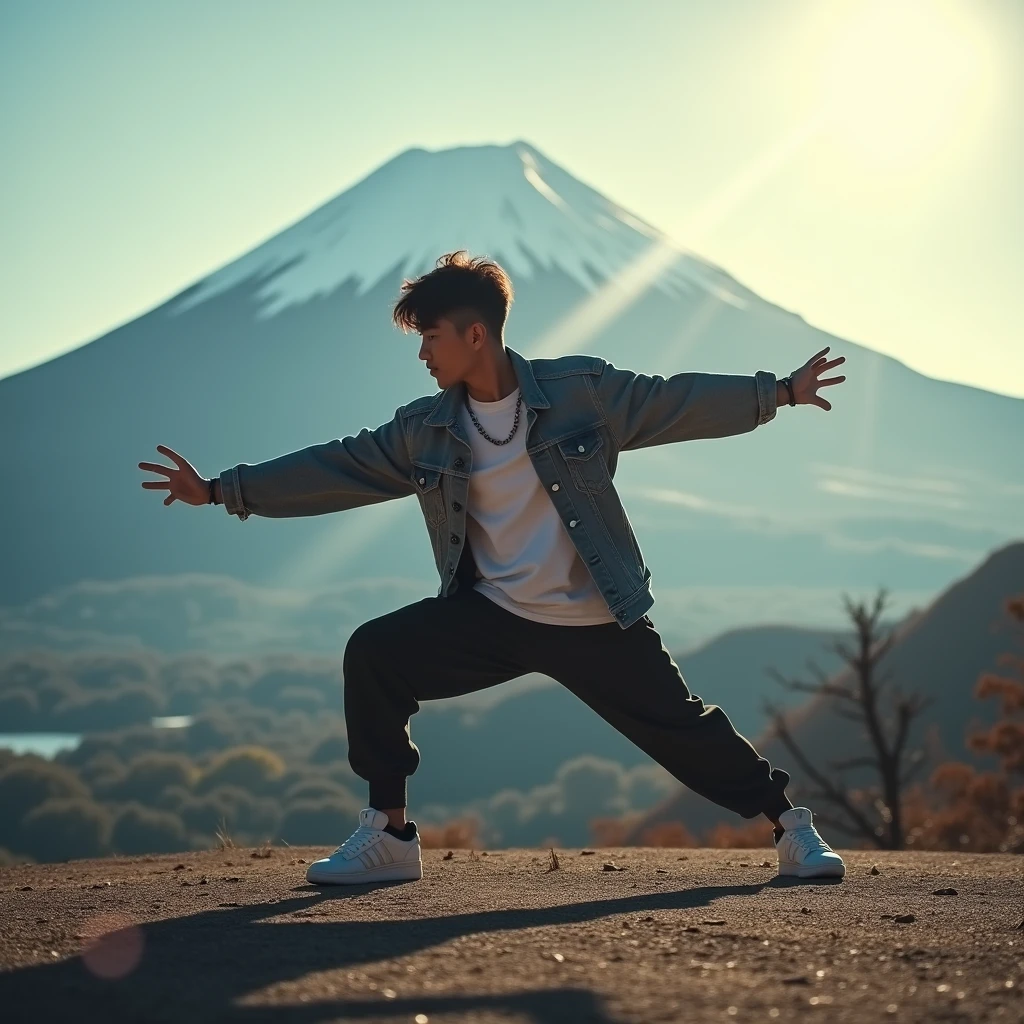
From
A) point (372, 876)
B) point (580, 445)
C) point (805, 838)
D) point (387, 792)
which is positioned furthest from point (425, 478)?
point (805, 838)

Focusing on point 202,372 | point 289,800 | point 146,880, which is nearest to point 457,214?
point 202,372

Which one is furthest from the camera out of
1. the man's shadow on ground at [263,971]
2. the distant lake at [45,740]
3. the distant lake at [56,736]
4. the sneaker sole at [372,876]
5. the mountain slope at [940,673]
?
the distant lake at [56,736]

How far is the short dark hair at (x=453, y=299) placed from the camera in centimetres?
396

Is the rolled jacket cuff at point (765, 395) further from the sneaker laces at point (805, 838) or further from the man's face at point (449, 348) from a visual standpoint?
the sneaker laces at point (805, 838)

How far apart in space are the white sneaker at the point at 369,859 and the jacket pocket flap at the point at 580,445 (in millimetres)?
1087

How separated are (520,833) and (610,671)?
1917 inches

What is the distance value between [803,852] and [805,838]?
0.04 meters

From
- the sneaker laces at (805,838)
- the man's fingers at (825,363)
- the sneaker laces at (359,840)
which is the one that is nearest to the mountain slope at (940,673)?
the sneaker laces at (805,838)

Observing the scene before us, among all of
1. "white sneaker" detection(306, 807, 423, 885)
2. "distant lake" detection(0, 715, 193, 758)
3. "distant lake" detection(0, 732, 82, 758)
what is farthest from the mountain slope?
"distant lake" detection(0, 715, 193, 758)

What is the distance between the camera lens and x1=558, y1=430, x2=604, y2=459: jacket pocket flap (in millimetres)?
3912

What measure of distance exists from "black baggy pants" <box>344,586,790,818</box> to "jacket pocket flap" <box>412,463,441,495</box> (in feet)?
1.01

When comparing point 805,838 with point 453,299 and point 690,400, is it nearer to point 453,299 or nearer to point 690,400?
point 690,400

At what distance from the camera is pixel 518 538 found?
13.0 feet

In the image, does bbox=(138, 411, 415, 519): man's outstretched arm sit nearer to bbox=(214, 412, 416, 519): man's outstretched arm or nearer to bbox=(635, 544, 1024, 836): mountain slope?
bbox=(214, 412, 416, 519): man's outstretched arm
